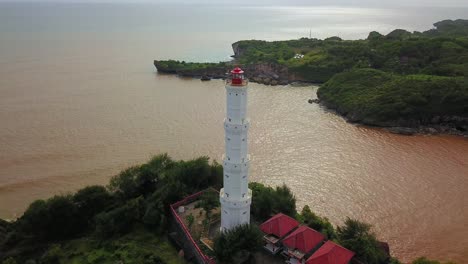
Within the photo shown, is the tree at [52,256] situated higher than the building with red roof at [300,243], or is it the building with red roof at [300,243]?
the building with red roof at [300,243]

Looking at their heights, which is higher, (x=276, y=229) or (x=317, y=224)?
(x=276, y=229)

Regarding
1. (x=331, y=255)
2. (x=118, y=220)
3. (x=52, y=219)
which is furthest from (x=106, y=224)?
(x=331, y=255)

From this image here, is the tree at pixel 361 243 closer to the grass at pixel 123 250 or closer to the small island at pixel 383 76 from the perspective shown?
the grass at pixel 123 250

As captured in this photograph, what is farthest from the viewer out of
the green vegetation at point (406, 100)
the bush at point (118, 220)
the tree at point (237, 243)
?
the green vegetation at point (406, 100)

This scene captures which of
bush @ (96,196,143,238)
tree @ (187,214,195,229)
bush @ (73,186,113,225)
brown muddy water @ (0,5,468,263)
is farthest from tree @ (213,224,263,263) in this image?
bush @ (73,186,113,225)

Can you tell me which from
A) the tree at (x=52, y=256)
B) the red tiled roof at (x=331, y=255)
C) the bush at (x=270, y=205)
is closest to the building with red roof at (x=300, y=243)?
the red tiled roof at (x=331, y=255)

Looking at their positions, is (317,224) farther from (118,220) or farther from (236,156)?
(118,220)
